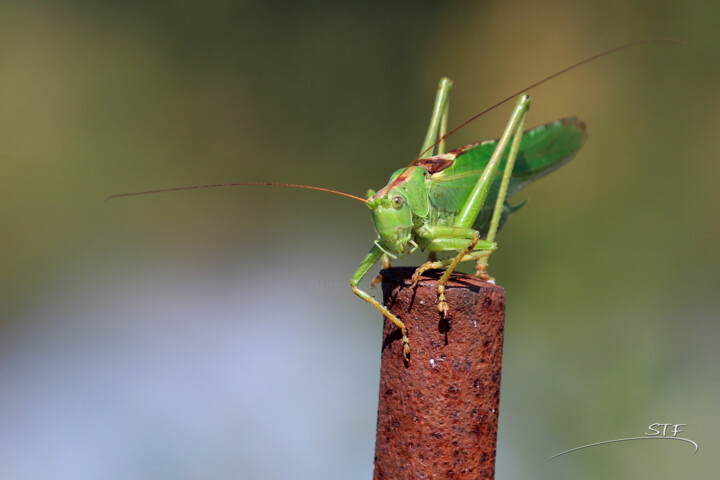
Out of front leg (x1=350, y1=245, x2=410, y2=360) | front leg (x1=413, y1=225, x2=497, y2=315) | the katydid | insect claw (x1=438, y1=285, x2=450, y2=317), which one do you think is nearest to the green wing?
the katydid

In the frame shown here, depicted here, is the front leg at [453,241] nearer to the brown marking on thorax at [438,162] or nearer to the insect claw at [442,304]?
the brown marking on thorax at [438,162]

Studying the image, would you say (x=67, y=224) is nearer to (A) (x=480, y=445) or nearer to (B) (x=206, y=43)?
(B) (x=206, y=43)

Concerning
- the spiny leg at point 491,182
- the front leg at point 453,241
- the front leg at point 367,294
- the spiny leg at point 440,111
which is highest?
the spiny leg at point 440,111

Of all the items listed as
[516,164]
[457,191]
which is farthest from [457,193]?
[516,164]

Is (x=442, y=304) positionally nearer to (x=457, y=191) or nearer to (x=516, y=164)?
(x=457, y=191)

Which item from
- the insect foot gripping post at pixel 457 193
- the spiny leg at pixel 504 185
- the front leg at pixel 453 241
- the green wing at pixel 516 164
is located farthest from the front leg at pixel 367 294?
the spiny leg at pixel 504 185

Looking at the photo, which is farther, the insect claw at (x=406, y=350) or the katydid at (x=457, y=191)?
the katydid at (x=457, y=191)

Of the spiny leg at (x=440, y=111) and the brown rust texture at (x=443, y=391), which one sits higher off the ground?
the spiny leg at (x=440, y=111)

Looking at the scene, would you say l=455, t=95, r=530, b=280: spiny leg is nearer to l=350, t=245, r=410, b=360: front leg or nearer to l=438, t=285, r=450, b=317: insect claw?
l=350, t=245, r=410, b=360: front leg
